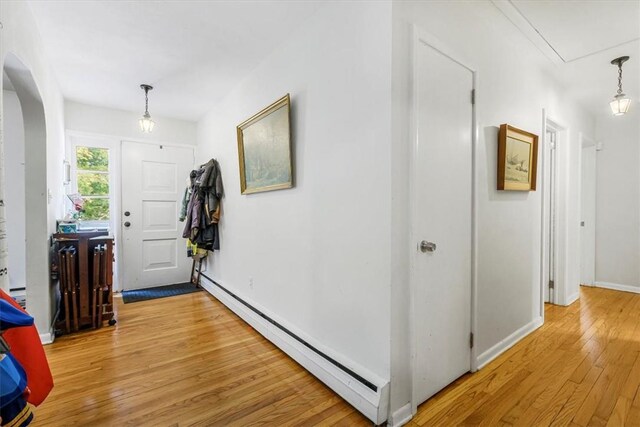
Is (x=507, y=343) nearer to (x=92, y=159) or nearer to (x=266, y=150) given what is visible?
(x=266, y=150)

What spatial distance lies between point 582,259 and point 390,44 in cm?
469

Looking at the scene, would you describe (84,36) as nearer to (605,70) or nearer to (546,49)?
(546,49)

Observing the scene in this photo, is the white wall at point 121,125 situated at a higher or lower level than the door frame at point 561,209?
higher

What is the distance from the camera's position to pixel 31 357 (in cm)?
101

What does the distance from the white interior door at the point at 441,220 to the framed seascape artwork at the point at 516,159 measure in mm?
375

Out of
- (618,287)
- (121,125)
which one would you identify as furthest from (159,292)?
(618,287)

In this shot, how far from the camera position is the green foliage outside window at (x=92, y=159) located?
12.2ft

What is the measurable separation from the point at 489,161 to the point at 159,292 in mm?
4024

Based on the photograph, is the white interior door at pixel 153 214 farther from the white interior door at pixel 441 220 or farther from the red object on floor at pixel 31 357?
the white interior door at pixel 441 220

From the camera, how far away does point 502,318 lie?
2191 mm

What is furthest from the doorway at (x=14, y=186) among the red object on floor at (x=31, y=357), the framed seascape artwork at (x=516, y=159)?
the framed seascape artwork at (x=516, y=159)

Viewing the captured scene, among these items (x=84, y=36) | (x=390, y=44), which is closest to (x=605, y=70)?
(x=390, y=44)

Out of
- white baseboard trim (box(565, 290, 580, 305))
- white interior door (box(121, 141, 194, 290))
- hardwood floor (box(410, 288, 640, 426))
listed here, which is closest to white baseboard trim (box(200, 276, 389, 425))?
hardwood floor (box(410, 288, 640, 426))

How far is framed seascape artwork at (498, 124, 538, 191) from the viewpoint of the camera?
207cm
